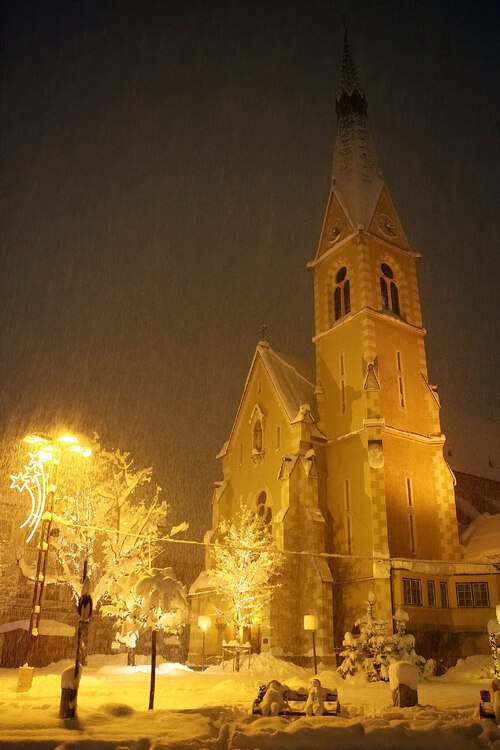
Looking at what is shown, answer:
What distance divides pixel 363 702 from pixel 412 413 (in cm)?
2144

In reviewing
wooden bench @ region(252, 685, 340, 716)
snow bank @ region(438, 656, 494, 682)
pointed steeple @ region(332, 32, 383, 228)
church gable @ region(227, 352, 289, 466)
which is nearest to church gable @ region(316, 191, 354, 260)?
pointed steeple @ region(332, 32, 383, 228)

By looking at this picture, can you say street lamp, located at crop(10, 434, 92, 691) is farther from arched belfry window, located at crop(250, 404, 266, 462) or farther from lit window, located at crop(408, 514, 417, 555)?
lit window, located at crop(408, 514, 417, 555)

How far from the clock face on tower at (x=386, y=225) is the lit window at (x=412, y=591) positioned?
869 inches

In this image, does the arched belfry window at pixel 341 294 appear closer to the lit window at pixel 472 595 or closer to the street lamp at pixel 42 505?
the lit window at pixel 472 595

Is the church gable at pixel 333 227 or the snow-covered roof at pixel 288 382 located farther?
the church gable at pixel 333 227

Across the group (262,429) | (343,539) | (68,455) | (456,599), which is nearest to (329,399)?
(262,429)

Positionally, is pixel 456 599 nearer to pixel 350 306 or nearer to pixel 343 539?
pixel 343 539

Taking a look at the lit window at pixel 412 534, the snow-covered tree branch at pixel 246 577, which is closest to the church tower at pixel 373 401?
the lit window at pixel 412 534

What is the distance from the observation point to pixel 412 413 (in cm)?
3678

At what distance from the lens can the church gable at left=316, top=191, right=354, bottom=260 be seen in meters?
41.4

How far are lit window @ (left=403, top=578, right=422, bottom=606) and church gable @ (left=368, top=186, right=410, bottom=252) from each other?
70.5ft

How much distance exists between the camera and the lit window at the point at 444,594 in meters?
32.3

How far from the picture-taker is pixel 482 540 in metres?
35.2

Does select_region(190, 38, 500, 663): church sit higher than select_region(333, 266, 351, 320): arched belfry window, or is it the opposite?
select_region(333, 266, 351, 320): arched belfry window
